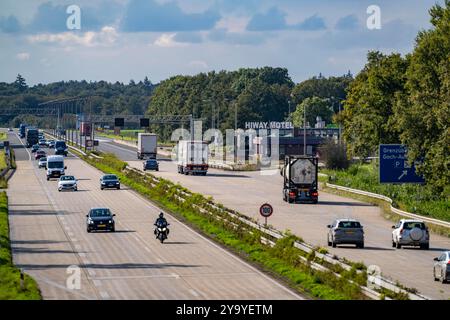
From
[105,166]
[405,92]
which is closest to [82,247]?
[405,92]

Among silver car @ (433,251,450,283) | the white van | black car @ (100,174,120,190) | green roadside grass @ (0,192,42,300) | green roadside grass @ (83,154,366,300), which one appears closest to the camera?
green roadside grass @ (0,192,42,300)

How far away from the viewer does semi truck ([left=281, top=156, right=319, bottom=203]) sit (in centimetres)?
7656

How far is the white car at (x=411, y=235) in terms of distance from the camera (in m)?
51.4

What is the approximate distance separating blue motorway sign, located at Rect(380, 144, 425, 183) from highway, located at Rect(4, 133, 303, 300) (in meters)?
16.2

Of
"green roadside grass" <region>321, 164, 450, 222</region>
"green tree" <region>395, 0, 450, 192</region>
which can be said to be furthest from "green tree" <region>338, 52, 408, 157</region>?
"green tree" <region>395, 0, 450, 192</region>

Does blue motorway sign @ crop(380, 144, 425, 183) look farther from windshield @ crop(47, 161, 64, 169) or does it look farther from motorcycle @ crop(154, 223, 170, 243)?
windshield @ crop(47, 161, 64, 169)

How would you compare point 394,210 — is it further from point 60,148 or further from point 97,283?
point 60,148

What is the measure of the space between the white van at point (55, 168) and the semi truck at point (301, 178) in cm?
3516

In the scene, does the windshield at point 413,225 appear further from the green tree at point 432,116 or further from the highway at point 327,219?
the green tree at point 432,116

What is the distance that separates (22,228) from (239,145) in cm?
10742

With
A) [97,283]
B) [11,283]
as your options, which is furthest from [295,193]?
[11,283]

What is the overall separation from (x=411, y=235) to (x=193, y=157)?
2431 inches
